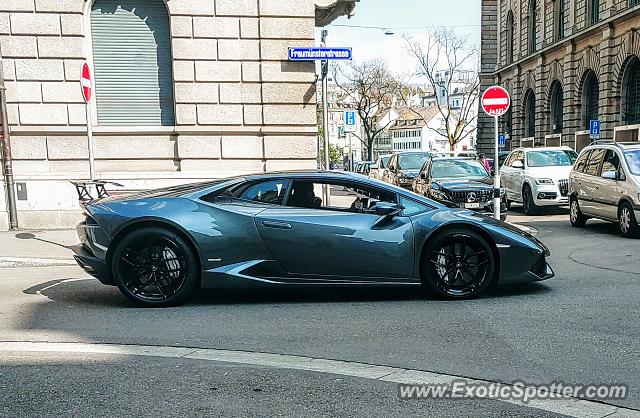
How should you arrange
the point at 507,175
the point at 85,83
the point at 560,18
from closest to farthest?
the point at 85,83, the point at 507,175, the point at 560,18

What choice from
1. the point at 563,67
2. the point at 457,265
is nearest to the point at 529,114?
the point at 563,67

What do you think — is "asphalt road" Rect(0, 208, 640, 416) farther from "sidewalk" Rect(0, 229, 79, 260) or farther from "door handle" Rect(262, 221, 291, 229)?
"sidewalk" Rect(0, 229, 79, 260)

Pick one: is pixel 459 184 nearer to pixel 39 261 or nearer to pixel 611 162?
pixel 611 162

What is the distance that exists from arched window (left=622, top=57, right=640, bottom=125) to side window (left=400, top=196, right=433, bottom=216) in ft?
92.8

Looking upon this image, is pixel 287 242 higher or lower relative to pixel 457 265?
higher

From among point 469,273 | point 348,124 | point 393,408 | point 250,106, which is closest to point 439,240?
point 469,273

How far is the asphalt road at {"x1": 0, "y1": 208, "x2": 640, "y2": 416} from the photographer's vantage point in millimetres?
3621

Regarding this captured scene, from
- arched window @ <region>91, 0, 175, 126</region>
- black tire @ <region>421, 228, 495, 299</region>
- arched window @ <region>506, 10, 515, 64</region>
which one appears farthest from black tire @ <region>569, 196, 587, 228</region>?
arched window @ <region>506, 10, 515, 64</region>

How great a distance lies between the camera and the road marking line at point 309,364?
11.2ft

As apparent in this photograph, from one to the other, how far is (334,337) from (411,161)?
15.9 m

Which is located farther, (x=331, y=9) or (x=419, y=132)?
(x=419, y=132)

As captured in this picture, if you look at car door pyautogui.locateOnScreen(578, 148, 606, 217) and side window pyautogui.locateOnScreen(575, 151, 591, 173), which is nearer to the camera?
car door pyautogui.locateOnScreen(578, 148, 606, 217)

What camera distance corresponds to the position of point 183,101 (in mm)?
12320

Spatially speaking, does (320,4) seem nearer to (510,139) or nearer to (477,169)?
(477,169)
